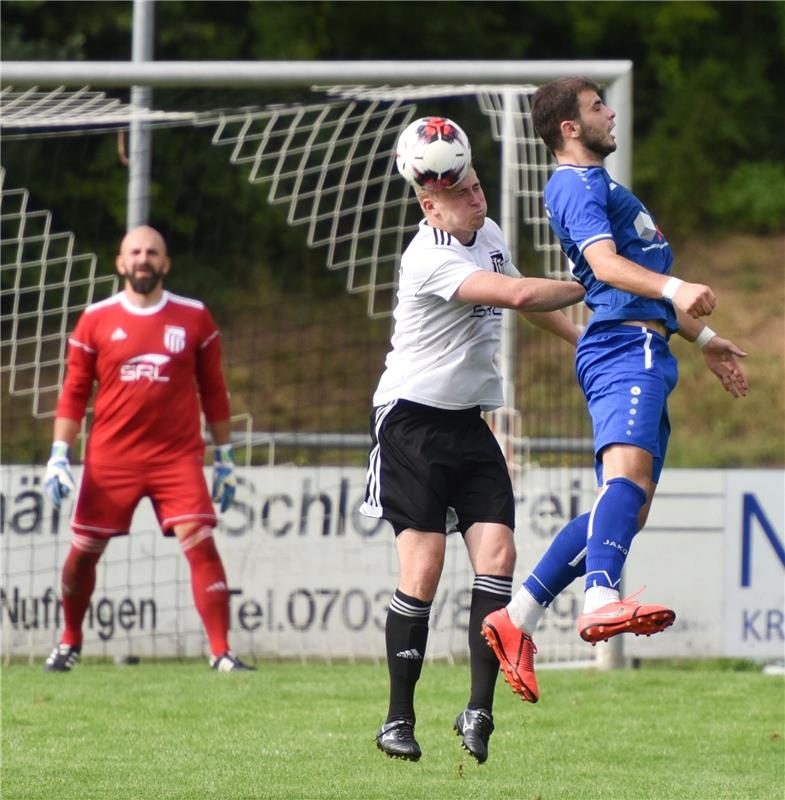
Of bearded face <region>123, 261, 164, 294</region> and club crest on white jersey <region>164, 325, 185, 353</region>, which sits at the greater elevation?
bearded face <region>123, 261, 164, 294</region>

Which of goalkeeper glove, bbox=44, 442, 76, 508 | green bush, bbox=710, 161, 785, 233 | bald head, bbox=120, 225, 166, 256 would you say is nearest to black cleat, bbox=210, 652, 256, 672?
goalkeeper glove, bbox=44, 442, 76, 508

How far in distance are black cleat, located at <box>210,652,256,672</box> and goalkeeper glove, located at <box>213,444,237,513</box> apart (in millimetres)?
952

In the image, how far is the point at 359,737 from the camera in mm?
7109

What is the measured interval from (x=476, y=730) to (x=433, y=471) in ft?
3.12

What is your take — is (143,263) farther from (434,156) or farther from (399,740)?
(399,740)

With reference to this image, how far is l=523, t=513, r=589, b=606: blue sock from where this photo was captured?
579 centimetres

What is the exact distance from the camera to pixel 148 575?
Answer: 10.3 m

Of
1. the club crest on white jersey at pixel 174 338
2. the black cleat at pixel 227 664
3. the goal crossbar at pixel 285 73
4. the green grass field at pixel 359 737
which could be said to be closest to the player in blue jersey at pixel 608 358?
the green grass field at pixel 359 737

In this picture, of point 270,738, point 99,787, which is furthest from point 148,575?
point 99,787

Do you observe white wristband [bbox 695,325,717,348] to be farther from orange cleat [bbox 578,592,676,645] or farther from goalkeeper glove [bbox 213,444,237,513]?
goalkeeper glove [bbox 213,444,237,513]

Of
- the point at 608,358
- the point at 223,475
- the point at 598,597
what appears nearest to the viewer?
the point at 598,597

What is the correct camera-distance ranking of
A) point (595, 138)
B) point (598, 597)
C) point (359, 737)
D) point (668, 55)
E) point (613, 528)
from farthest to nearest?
1. point (668, 55)
2. point (359, 737)
3. point (595, 138)
4. point (613, 528)
5. point (598, 597)

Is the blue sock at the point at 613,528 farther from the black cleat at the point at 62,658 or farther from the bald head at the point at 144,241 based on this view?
the black cleat at the point at 62,658

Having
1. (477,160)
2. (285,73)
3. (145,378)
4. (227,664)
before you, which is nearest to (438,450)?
(227,664)
